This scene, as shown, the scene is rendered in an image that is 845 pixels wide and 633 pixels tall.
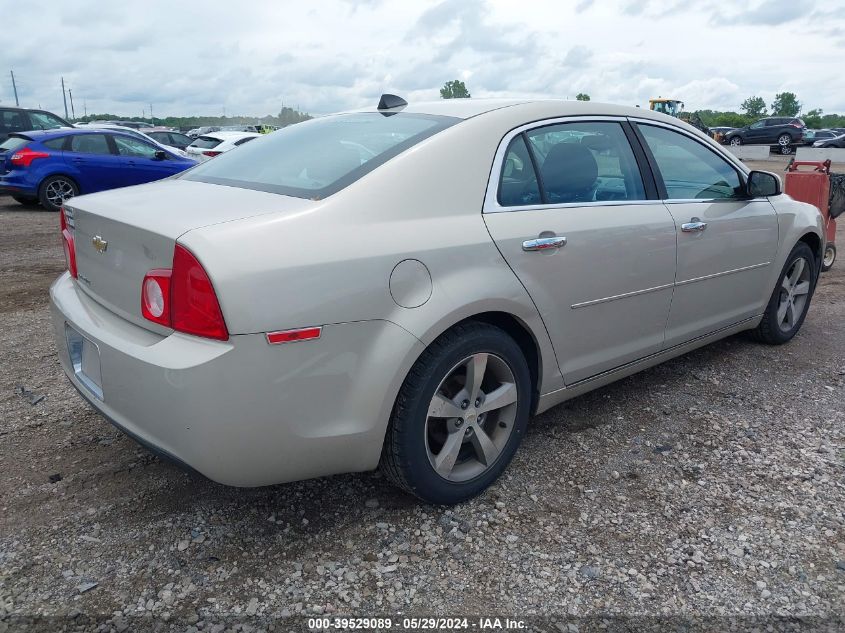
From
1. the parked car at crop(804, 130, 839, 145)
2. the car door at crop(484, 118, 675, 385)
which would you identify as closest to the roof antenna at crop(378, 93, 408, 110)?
the car door at crop(484, 118, 675, 385)

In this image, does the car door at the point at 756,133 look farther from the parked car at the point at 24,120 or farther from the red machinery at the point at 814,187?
the parked car at the point at 24,120

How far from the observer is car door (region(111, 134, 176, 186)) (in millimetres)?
11453

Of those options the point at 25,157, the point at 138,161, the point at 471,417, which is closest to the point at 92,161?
the point at 138,161

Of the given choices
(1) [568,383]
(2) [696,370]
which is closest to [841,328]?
(2) [696,370]

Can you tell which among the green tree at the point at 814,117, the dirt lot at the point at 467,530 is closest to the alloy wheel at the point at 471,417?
the dirt lot at the point at 467,530

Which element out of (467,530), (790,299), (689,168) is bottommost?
(467,530)

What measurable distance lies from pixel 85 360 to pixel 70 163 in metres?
9.77

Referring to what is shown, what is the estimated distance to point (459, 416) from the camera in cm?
269

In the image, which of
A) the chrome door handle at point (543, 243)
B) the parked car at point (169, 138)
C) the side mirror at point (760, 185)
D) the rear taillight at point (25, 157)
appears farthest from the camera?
the parked car at point (169, 138)

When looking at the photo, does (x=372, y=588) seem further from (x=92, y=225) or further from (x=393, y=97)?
(x=393, y=97)

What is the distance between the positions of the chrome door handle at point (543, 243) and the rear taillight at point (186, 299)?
4.12 feet

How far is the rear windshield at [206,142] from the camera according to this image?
15.5 m

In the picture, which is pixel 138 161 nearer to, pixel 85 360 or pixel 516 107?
pixel 85 360

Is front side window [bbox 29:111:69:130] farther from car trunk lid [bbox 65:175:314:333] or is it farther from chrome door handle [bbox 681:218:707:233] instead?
chrome door handle [bbox 681:218:707:233]
